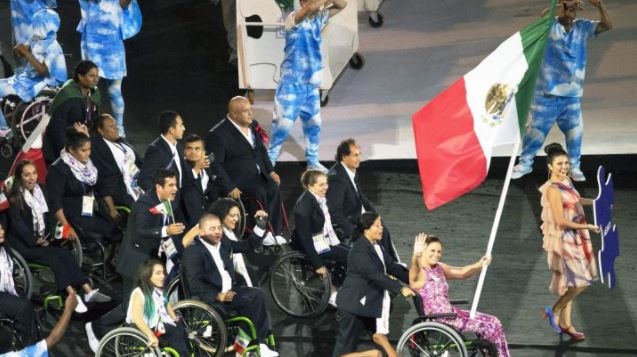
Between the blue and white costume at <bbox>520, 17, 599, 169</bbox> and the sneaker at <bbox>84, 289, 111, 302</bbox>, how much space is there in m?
3.91

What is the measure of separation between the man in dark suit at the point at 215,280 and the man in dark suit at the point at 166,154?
1134 millimetres

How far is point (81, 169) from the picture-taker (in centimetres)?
1058

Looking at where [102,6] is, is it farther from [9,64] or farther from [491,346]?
[491,346]

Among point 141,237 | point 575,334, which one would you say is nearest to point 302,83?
point 141,237

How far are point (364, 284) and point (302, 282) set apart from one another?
1.03 metres

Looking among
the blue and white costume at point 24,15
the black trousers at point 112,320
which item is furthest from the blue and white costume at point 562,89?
the blue and white costume at point 24,15

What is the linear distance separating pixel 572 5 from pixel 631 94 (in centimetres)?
238

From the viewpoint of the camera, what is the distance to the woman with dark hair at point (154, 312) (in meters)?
9.00

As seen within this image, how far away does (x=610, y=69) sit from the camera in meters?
14.5

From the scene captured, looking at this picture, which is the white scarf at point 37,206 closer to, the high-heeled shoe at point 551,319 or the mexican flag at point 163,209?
the mexican flag at point 163,209

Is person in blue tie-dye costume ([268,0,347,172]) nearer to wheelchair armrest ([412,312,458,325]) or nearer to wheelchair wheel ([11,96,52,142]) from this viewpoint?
wheelchair wheel ([11,96,52,142])

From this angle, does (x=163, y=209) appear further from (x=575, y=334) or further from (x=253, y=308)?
(x=575, y=334)

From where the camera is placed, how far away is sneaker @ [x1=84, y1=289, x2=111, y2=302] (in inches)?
403

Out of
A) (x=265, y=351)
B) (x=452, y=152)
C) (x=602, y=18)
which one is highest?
(x=452, y=152)
